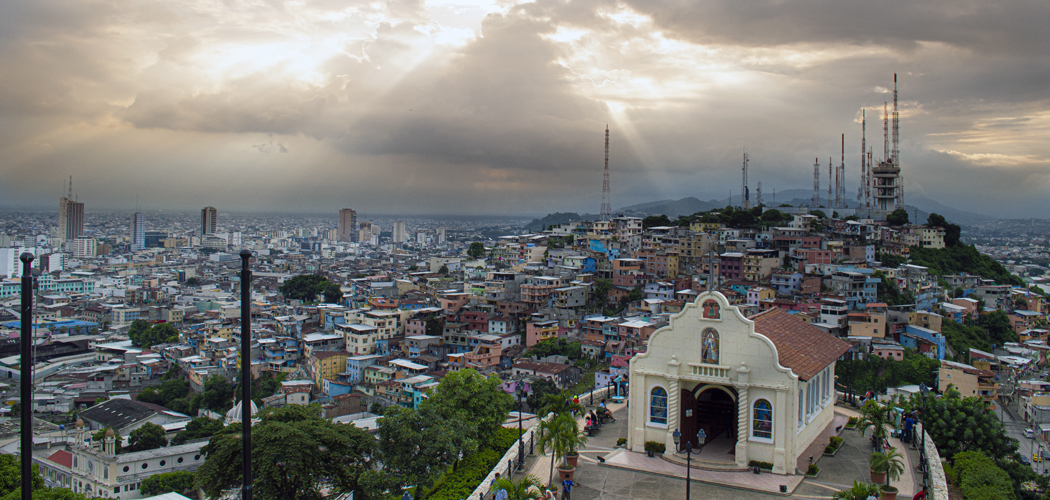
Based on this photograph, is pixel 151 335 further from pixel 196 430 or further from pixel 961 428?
pixel 961 428

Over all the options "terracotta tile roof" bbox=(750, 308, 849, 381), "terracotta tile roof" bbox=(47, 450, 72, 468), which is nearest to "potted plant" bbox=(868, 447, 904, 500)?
"terracotta tile roof" bbox=(750, 308, 849, 381)

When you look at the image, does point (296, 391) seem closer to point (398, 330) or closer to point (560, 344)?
point (398, 330)

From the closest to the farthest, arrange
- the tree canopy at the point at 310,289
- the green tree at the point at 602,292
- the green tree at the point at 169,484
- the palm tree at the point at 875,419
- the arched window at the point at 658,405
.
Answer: the palm tree at the point at 875,419, the arched window at the point at 658,405, the green tree at the point at 169,484, the green tree at the point at 602,292, the tree canopy at the point at 310,289

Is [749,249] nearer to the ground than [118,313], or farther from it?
farther from it

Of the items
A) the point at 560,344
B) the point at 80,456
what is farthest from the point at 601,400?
the point at 80,456

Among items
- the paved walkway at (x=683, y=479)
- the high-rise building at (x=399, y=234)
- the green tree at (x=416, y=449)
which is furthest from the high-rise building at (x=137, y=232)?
the paved walkway at (x=683, y=479)

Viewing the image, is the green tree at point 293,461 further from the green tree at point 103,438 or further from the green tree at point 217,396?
the green tree at point 217,396
